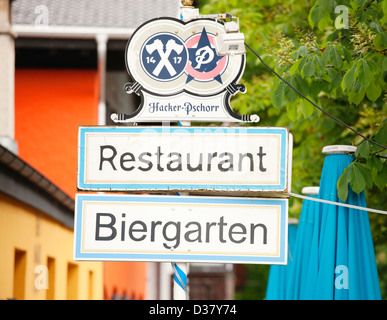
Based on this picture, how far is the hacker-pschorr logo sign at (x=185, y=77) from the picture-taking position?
4.73 metres

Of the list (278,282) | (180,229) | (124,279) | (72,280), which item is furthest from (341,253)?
(124,279)

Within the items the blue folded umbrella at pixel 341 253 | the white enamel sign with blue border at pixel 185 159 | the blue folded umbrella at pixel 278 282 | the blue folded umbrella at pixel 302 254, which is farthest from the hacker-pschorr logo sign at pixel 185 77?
the blue folded umbrella at pixel 278 282

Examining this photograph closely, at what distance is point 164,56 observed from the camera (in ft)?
15.6

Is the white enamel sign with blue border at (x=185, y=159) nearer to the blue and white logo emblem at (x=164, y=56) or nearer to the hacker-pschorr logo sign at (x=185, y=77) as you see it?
the hacker-pschorr logo sign at (x=185, y=77)

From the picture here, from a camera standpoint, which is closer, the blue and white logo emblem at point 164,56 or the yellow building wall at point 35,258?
the blue and white logo emblem at point 164,56

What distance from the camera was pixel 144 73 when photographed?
15.6 ft

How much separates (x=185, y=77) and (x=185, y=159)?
582 mm

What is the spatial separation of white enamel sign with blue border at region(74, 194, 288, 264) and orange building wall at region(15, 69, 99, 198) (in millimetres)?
8015

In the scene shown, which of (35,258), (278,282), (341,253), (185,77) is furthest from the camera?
(278,282)

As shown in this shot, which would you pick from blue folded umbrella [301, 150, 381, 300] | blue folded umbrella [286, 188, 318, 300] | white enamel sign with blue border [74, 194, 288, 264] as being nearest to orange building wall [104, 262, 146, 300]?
blue folded umbrella [286, 188, 318, 300]

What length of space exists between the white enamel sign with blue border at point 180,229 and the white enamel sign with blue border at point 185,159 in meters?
0.09

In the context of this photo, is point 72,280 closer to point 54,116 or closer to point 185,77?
point 54,116

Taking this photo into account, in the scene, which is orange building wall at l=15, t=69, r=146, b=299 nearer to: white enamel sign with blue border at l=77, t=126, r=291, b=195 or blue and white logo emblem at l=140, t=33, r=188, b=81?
blue and white logo emblem at l=140, t=33, r=188, b=81

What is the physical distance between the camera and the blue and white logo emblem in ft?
15.5
